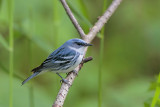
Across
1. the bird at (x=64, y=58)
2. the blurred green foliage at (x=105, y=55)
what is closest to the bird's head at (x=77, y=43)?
the bird at (x=64, y=58)

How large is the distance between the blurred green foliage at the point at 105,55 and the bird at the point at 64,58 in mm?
974

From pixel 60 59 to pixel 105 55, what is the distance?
2.69 metres

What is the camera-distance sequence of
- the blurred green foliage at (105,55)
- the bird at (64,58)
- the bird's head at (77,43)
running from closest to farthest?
1. the bird's head at (77,43)
2. the bird at (64,58)
3. the blurred green foliage at (105,55)

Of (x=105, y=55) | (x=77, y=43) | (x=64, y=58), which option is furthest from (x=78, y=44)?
(x=105, y=55)

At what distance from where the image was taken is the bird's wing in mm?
3531

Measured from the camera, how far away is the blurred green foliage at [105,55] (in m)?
4.77

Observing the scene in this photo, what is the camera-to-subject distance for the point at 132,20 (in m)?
6.07

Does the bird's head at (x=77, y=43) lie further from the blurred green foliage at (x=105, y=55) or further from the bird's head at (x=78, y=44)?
the blurred green foliage at (x=105, y=55)

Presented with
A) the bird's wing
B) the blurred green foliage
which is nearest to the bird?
the bird's wing

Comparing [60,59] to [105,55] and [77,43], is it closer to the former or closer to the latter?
[77,43]

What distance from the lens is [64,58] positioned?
12.0ft

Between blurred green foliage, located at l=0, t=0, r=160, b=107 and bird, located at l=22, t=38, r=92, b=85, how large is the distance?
974 mm

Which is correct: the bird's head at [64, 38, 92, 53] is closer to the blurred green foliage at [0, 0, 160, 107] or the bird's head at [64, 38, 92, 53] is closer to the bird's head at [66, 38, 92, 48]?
the bird's head at [66, 38, 92, 48]

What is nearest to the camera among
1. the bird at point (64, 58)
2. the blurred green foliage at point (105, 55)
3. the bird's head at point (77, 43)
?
the bird's head at point (77, 43)
